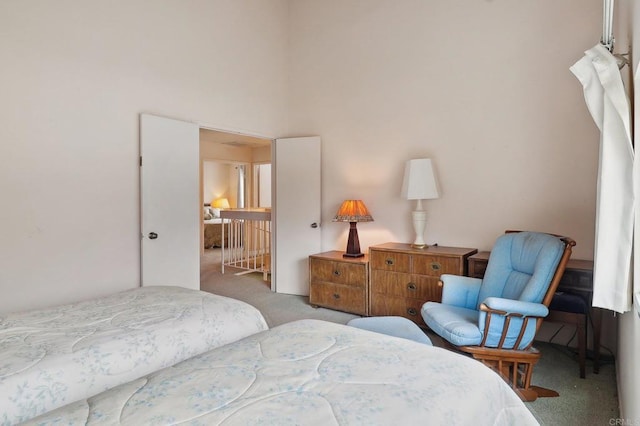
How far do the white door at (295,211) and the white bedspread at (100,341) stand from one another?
101 inches

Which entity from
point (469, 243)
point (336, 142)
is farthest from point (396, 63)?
point (469, 243)

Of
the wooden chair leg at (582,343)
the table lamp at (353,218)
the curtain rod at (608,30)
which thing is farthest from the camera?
the table lamp at (353,218)

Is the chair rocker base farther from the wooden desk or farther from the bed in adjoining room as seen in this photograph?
the bed in adjoining room

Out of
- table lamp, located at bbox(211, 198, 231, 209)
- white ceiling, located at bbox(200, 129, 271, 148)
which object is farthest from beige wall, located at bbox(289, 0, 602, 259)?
table lamp, located at bbox(211, 198, 231, 209)

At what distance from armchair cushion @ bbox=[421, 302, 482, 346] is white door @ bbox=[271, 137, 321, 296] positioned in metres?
2.16

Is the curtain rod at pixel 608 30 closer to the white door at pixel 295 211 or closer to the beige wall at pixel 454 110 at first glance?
the beige wall at pixel 454 110

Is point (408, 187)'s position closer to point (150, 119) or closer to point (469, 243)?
point (469, 243)

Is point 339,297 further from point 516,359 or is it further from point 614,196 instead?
point 614,196

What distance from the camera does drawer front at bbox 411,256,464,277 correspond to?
10.6 feet

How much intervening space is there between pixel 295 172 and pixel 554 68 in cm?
283

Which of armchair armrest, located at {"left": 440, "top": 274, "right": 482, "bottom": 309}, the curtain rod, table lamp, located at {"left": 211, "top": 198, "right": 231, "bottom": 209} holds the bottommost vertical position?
armchair armrest, located at {"left": 440, "top": 274, "right": 482, "bottom": 309}

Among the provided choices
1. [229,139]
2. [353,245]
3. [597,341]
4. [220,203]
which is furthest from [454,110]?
[220,203]

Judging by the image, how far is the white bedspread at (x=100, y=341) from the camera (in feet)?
3.95

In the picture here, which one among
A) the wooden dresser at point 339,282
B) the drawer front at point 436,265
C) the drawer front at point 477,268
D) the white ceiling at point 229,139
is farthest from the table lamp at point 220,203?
the drawer front at point 477,268
